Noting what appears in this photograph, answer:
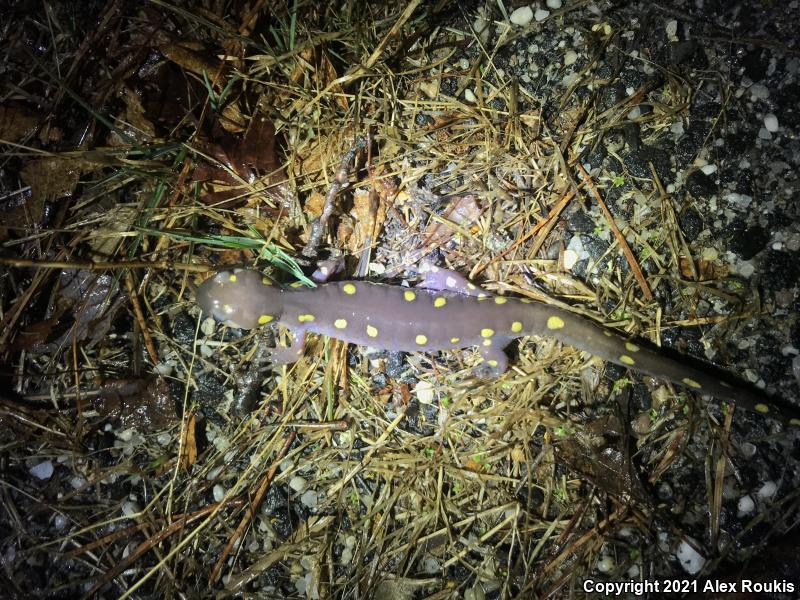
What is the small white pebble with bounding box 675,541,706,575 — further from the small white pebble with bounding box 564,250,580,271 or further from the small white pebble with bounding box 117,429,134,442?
the small white pebble with bounding box 117,429,134,442

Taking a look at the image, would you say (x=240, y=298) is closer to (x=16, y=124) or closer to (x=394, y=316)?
(x=394, y=316)

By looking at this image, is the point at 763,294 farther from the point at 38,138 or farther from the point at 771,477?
the point at 38,138

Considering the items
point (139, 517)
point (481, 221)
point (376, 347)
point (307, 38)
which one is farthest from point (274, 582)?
point (307, 38)

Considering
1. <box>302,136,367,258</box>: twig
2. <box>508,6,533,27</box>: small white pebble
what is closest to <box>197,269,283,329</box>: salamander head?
<box>302,136,367,258</box>: twig

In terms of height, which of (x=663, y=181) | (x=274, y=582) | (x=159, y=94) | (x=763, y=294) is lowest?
(x=274, y=582)

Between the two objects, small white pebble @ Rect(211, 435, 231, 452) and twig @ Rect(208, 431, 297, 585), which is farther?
small white pebble @ Rect(211, 435, 231, 452)

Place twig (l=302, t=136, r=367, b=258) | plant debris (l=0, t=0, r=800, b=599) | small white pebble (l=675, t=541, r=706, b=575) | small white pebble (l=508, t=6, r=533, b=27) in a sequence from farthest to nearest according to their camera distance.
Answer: small white pebble (l=508, t=6, r=533, b=27), twig (l=302, t=136, r=367, b=258), plant debris (l=0, t=0, r=800, b=599), small white pebble (l=675, t=541, r=706, b=575)

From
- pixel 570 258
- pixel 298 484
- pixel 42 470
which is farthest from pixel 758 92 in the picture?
pixel 42 470
